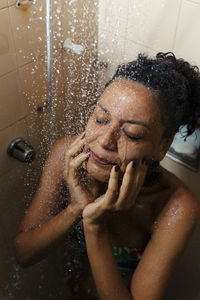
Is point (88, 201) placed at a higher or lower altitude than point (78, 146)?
lower

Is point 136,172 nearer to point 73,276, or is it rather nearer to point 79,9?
point 73,276

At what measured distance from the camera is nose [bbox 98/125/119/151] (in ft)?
2.72

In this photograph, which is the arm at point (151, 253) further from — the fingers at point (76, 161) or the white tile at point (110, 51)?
the white tile at point (110, 51)

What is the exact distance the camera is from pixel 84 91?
1481mm

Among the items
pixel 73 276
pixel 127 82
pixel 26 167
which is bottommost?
pixel 73 276

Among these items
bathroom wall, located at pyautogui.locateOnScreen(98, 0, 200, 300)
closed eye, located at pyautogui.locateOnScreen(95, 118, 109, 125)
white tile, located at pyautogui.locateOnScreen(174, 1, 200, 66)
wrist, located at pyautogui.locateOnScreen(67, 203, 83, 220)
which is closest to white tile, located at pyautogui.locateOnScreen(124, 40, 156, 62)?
bathroom wall, located at pyautogui.locateOnScreen(98, 0, 200, 300)

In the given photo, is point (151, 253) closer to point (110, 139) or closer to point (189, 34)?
point (110, 139)

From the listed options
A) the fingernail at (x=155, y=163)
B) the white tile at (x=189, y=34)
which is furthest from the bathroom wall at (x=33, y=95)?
the fingernail at (x=155, y=163)

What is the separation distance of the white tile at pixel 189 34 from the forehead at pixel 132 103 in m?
0.36

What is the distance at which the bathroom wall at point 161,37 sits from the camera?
42.7 inches

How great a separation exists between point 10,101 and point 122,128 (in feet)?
1.85

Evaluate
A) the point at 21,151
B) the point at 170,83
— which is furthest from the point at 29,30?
the point at 170,83

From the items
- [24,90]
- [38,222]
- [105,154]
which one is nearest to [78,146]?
[105,154]

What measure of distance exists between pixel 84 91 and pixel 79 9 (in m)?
0.35
